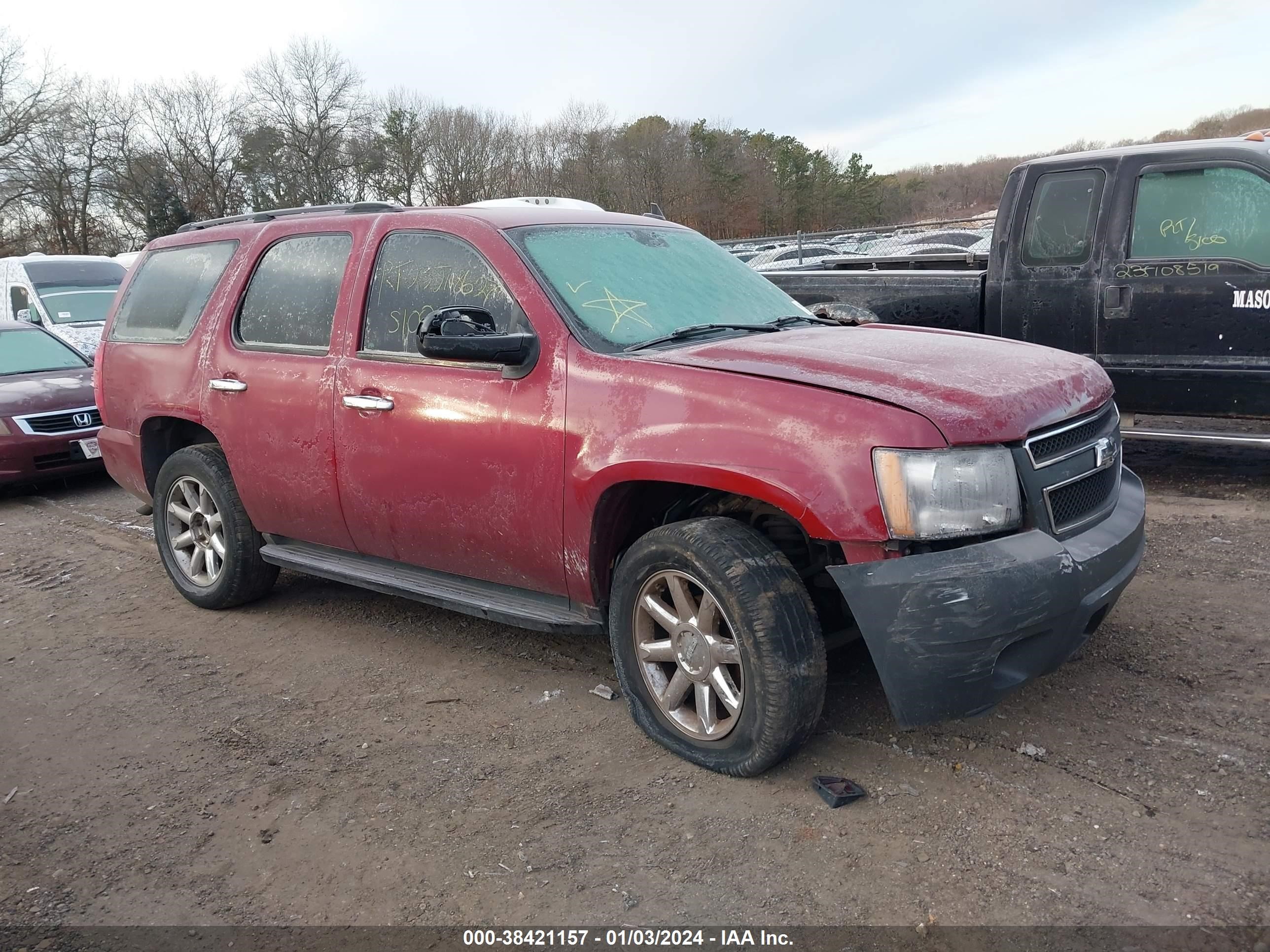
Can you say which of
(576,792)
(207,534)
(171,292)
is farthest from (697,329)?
(171,292)

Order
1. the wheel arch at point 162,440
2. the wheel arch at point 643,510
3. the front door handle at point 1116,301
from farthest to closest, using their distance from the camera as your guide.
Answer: the front door handle at point 1116,301 < the wheel arch at point 162,440 < the wheel arch at point 643,510

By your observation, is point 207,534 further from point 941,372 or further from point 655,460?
point 941,372

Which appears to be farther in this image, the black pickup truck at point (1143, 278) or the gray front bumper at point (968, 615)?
the black pickup truck at point (1143, 278)

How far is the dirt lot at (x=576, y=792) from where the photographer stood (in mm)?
2615

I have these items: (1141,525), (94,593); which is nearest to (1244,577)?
(1141,525)

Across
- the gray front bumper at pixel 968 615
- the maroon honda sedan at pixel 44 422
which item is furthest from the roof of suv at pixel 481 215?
the maroon honda sedan at pixel 44 422

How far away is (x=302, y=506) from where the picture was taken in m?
4.43

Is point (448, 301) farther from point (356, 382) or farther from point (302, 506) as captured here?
point (302, 506)

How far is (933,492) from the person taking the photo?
2.77 meters

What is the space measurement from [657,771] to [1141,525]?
184cm

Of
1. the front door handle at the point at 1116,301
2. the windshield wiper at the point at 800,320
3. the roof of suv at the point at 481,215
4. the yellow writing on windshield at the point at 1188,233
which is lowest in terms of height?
the front door handle at the point at 1116,301

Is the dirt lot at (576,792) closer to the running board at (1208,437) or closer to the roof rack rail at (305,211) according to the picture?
the running board at (1208,437)

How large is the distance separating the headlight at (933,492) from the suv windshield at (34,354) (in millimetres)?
8627

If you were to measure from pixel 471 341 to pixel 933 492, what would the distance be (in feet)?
5.24
